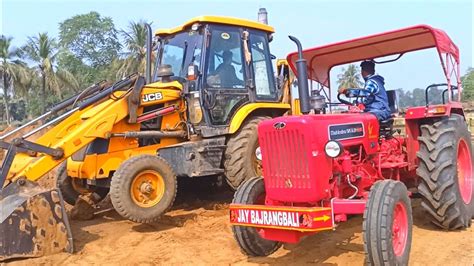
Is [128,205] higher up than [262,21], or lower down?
lower down

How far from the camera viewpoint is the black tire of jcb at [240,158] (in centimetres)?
699

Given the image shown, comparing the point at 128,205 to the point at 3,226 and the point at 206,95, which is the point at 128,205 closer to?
the point at 3,226

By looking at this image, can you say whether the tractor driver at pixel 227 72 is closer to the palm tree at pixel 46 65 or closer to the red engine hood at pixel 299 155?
the red engine hood at pixel 299 155

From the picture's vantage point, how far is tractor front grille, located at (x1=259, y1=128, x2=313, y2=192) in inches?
175

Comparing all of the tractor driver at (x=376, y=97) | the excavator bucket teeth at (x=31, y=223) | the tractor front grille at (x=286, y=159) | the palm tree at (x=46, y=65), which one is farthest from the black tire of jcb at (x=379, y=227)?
the palm tree at (x=46, y=65)

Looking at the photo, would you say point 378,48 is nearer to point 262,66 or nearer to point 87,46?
point 262,66

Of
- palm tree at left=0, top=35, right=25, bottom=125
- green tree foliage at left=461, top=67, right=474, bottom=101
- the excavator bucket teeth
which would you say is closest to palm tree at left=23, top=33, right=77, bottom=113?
palm tree at left=0, top=35, right=25, bottom=125

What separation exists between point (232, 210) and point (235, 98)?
3.03 m

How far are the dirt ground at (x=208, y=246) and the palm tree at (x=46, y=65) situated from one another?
30.9 meters

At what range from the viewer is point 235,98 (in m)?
7.41

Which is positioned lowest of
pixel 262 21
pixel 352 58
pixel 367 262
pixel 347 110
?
pixel 367 262

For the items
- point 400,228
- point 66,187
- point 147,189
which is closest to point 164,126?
point 147,189

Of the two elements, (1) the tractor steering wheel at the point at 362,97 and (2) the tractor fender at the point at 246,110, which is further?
(2) the tractor fender at the point at 246,110

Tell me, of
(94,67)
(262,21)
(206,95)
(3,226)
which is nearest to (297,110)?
(262,21)
